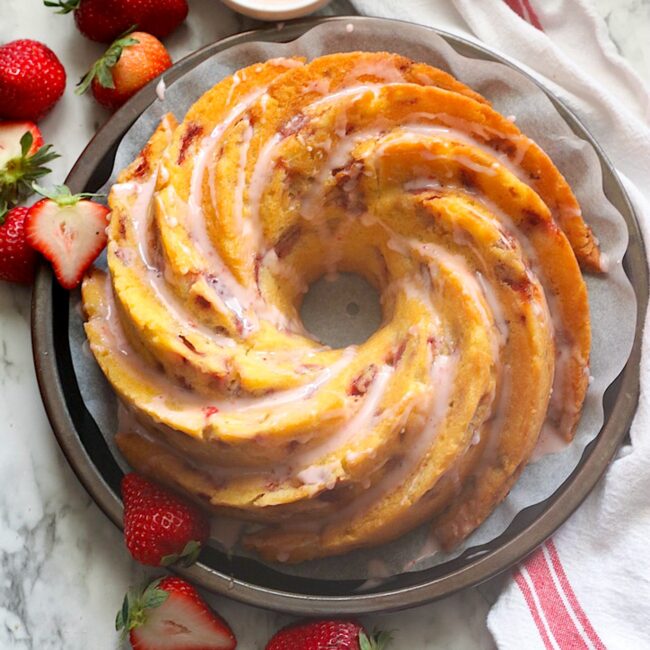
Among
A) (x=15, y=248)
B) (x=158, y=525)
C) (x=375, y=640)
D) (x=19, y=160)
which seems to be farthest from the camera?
(x=19, y=160)

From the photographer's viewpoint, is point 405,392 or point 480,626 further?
point 480,626

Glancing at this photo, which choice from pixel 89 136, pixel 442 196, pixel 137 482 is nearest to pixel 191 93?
pixel 89 136

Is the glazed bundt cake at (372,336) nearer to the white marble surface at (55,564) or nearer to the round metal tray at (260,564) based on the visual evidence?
the round metal tray at (260,564)

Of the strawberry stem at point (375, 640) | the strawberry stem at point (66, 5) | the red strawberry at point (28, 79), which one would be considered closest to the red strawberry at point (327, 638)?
the strawberry stem at point (375, 640)

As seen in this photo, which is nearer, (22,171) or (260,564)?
(260,564)

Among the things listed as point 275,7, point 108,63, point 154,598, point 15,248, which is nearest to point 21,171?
point 15,248

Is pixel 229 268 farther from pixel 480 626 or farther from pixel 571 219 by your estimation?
pixel 480 626

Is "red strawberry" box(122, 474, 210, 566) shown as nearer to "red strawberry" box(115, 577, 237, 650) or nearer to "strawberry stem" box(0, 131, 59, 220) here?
"red strawberry" box(115, 577, 237, 650)

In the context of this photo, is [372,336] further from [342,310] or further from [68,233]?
[68,233]

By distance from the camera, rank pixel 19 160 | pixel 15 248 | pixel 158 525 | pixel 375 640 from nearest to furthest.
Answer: pixel 158 525, pixel 375 640, pixel 15 248, pixel 19 160
